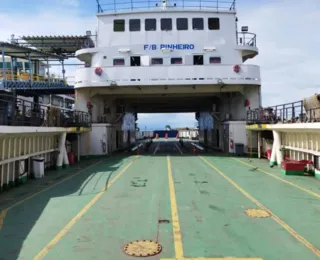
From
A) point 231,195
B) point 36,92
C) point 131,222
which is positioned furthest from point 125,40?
point 131,222

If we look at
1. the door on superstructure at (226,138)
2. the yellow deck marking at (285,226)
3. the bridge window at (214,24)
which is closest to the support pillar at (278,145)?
the yellow deck marking at (285,226)

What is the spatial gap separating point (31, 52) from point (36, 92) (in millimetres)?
4425

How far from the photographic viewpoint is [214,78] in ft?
67.7

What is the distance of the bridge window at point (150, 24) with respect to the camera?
22.3 meters

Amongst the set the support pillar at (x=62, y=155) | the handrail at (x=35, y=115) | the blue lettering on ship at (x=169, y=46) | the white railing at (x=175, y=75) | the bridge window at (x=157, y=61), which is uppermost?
the blue lettering on ship at (x=169, y=46)

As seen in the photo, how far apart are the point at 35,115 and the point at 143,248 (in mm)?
9732

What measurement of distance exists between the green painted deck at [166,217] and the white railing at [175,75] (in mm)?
9474

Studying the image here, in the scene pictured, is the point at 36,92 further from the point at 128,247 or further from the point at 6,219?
the point at 128,247

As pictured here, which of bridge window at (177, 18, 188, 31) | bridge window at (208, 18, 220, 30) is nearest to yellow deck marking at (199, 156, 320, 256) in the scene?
bridge window at (177, 18, 188, 31)

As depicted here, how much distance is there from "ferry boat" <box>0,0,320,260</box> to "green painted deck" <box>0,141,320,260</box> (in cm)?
3

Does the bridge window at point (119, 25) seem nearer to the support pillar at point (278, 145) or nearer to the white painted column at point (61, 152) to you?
the white painted column at point (61, 152)

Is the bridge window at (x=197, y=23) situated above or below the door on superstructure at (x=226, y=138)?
above

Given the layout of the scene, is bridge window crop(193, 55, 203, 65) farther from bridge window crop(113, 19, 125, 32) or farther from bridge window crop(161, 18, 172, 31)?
bridge window crop(113, 19, 125, 32)

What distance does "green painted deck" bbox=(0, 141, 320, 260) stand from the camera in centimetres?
530
